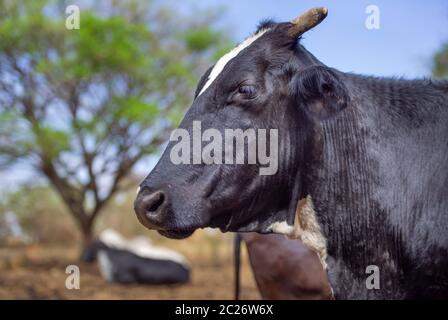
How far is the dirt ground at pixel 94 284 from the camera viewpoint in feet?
23.9

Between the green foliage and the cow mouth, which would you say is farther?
the green foliage

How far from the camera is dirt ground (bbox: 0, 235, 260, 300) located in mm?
7270

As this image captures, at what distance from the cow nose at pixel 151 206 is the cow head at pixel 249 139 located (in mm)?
25

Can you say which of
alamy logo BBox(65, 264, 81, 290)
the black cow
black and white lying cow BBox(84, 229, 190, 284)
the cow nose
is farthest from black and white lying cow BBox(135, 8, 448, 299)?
black and white lying cow BBox(84, 229, 190, 284)

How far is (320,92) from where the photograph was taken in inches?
97.7

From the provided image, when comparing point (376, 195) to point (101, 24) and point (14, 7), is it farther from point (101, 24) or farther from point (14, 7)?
point (14, 7)

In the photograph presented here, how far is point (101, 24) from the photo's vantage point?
1262cm

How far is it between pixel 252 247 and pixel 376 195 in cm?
269

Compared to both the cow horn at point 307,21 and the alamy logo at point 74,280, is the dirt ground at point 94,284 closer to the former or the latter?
the alamy logo at point 74,280

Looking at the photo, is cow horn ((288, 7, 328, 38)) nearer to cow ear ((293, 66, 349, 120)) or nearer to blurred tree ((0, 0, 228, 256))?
cow ear ((293, 66, 349, 120))

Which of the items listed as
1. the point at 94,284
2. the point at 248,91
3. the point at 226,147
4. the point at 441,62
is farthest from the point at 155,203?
the point at 441,62

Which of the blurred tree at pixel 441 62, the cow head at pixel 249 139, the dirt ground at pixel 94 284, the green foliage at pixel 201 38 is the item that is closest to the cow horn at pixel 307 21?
the cow head at pixel 249 139

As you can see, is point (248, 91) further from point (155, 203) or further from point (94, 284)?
point (94, 284)
